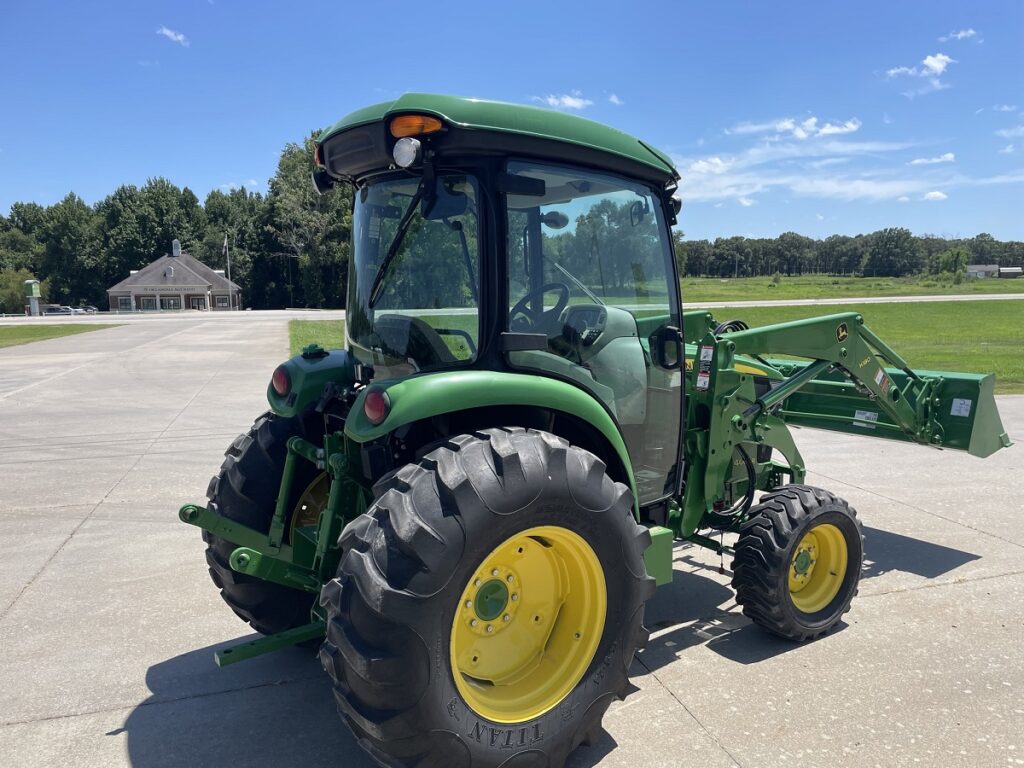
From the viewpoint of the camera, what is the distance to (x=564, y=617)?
288 centimetres

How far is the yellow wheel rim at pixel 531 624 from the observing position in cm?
265

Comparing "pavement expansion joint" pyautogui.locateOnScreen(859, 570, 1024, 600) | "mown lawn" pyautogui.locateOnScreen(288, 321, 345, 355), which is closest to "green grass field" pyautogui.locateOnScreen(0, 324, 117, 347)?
"mown lawn" pyautogui.locateOnScreen(288, 321, 345, 355)

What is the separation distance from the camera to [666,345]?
3.44 metres

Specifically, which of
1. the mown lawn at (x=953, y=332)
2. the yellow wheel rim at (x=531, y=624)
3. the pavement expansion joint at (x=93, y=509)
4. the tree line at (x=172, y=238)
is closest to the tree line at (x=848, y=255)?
the tree line at (x=172, y=238)

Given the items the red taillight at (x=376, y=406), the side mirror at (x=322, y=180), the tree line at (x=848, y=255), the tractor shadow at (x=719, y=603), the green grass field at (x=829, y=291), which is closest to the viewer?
the red taillight at (x=376, y=406)

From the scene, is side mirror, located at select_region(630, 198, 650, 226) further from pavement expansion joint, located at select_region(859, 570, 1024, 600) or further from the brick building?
the brick building

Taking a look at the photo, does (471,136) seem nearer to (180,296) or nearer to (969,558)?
(969,558)

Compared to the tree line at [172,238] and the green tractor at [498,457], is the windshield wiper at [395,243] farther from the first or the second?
the tree line at [172,238]

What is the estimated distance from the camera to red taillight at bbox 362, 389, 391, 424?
8.19ft

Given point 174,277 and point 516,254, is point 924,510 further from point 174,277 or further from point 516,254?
point 174,277

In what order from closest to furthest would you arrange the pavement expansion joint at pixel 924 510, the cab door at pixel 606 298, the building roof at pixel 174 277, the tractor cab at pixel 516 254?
1. the tractor cab at pixel 516 254
2. the cab door at pixel 606 298
3. the pavement expansion joint at pixel 924 510
4. the building roof at pixel 174 277

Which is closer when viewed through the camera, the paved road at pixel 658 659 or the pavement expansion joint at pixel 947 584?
the paved road at pixel 658 659

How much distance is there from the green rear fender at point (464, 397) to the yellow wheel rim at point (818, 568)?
1.64m

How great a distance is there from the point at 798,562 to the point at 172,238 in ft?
274
